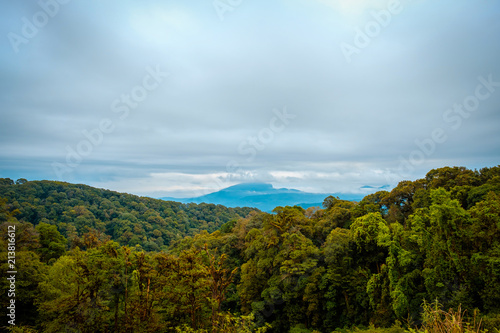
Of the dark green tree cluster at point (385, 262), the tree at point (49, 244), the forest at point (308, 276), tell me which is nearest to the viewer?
the forest at point (308, 276)

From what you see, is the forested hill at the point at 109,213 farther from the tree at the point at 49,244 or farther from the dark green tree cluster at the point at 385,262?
the dark green tree cluster at the point at 385,262

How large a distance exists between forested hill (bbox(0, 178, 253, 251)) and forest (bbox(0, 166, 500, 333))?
50061 mm

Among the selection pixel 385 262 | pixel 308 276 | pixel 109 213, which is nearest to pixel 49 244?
pixel 308 276

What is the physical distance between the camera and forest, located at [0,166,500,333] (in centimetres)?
1436

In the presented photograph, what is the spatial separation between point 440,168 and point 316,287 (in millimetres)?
21114

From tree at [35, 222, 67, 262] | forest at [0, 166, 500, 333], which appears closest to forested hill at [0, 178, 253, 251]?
tree at [35, 222, 67, 262]

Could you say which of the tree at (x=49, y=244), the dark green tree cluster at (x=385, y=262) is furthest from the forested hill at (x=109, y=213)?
the dark green tree cluster at (x=385, y=262)

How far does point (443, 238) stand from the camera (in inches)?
613

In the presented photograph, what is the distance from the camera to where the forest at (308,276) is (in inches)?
565

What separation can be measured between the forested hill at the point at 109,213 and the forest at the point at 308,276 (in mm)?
50061

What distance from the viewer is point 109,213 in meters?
95.7

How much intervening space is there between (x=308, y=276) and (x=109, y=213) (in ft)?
308

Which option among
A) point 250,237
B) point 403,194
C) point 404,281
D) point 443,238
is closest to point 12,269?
point 250,237

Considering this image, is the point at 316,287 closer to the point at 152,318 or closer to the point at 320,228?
the point at 320,228
